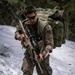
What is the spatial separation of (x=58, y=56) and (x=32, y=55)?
23.4ft

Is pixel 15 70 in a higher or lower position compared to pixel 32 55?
lower

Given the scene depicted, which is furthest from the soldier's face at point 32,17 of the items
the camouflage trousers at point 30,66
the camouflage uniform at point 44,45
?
the camouflage trousers at point 30,66

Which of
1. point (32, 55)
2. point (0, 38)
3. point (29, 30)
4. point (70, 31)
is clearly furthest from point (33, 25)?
point (70, 31)

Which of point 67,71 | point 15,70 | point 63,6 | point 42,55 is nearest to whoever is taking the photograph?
point 42,55

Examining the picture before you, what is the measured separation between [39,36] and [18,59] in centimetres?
454

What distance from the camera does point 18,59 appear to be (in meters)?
10.9

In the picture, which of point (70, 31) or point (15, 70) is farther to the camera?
point (70, 31)

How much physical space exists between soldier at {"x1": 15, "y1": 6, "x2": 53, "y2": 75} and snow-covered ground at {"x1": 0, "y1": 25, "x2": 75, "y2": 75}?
234cm

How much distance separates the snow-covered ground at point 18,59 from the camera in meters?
9.60

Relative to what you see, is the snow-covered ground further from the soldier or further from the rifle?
the rifle

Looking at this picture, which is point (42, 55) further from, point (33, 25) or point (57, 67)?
point (57, 67)

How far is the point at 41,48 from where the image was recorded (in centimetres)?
653

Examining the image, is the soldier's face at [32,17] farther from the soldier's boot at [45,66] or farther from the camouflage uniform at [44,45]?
the soldier's boot at [45,66]

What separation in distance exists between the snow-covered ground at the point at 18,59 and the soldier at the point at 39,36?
2.34m
